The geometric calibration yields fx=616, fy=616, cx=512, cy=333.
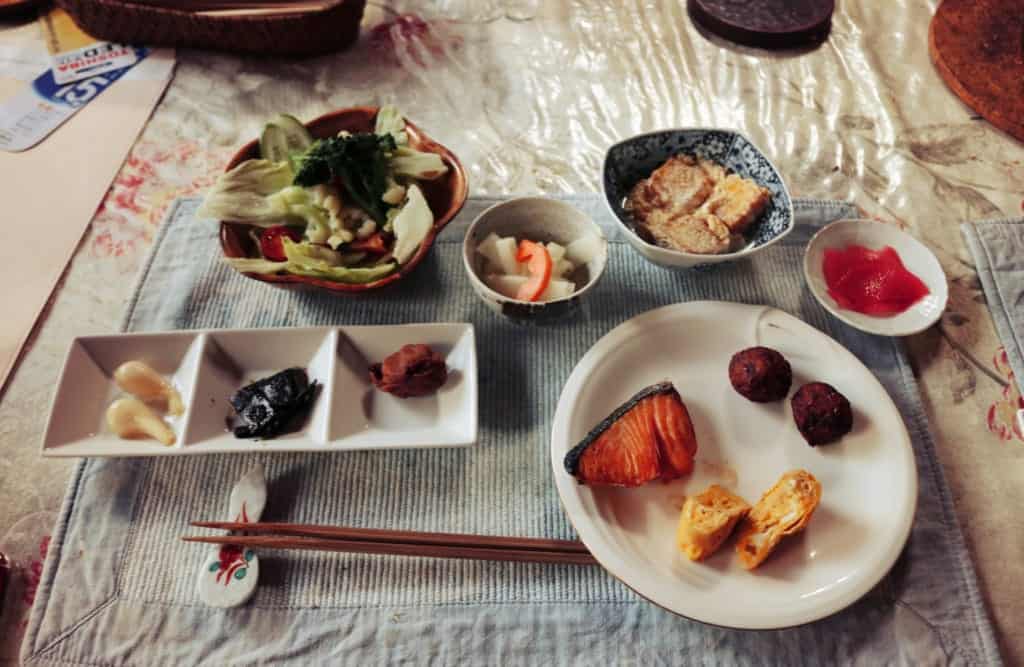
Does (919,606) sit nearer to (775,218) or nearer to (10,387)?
(775,218)

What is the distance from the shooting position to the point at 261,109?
173cm

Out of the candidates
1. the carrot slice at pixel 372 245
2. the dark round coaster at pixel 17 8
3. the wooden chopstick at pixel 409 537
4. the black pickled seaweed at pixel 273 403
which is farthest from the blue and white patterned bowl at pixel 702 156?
the dark round coaster at pixel 17 8

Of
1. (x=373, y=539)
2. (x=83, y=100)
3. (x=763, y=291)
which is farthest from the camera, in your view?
(x=83, y=100)

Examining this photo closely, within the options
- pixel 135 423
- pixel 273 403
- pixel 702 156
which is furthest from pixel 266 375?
pixel 702 156

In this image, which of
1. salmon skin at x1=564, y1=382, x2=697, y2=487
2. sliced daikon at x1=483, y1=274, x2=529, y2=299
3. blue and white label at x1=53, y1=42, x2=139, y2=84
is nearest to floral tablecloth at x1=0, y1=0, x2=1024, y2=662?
blue and white label at x1=53, y1=42, x2=139, y2=84

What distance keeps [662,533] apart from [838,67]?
157cm

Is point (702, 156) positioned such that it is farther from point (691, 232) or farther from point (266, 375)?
point (266, 375)

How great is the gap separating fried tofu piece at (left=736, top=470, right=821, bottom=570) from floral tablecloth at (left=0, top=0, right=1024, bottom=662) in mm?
425

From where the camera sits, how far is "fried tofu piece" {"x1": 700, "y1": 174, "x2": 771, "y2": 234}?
129 cm

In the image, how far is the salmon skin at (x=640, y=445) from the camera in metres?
0.99

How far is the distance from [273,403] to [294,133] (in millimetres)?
606

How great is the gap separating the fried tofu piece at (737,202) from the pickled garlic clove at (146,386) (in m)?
1.12

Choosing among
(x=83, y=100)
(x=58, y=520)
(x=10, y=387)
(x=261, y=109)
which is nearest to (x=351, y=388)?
(x=58, y=520)

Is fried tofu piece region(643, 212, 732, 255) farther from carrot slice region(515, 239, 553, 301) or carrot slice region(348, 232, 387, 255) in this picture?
carrot slice region(348, 232, 387, 255)
